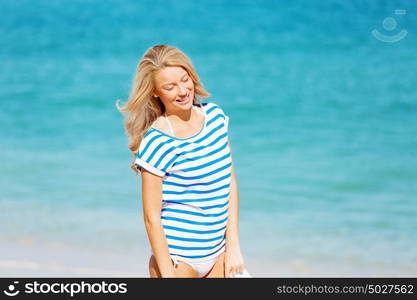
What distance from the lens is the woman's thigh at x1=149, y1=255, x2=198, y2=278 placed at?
342 cm

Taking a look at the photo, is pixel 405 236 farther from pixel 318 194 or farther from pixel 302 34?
pixel 302 34

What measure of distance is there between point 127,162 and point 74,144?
112 centimetres

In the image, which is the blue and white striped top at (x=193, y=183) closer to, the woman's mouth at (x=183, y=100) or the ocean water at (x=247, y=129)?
the woman's mouth at (x=183, y=100)

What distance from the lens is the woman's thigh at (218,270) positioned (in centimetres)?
355

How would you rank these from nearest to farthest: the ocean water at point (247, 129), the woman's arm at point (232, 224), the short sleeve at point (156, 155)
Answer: the short sleeve at point (156, 155) < the woman's arm at point (232, 224) < the ocean water at point (247, 129)

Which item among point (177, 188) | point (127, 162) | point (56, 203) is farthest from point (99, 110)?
point (177, 188)

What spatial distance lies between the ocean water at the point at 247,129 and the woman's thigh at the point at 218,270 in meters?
2.73

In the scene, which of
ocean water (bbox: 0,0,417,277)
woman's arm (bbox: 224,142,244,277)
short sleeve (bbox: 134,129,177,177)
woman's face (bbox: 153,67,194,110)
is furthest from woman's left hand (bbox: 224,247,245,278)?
ocean water (bbox: 0,0,417,277)

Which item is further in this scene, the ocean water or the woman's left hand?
the ocean water

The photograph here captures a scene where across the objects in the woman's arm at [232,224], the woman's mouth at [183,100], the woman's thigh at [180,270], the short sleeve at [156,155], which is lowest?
the woman's thigh at [180,270]

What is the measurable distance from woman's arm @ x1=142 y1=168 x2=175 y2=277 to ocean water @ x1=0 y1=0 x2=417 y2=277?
9.65ft

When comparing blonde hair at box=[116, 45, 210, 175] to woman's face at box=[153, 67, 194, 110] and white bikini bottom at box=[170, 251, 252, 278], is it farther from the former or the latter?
white bikini bottom at box=[170, 251, 252, 278]

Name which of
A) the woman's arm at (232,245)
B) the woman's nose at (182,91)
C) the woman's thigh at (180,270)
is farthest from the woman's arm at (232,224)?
the woman's nose at (182,91)

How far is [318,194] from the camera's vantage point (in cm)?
801
